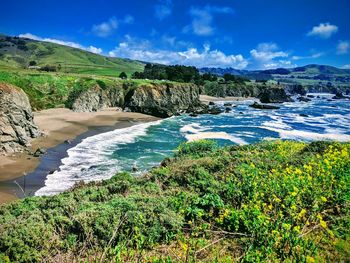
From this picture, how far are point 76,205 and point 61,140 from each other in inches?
1263

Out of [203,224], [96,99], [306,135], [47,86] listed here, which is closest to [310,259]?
[203,224]

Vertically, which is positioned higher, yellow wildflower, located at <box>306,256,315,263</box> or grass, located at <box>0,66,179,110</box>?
grass, located at <box>0,66,179,110</box>

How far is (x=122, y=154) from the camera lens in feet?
111

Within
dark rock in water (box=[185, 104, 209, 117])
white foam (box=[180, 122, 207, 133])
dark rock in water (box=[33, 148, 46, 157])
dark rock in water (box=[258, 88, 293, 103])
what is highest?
dark rock in water (box=[258, 88, 293, 103])

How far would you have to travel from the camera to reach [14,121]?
113ft

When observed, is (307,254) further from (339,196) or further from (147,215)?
(147,215)

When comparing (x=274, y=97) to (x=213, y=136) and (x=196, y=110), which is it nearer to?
(x=196, y=110)

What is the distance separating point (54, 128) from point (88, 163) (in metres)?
19.3

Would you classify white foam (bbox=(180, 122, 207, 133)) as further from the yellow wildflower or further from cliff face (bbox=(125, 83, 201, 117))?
the yellow wildflower

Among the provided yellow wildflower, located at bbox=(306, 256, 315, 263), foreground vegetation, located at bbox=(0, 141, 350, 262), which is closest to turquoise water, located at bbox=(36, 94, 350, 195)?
foreground vegetation, located at bbox=(0, 141, 350, 262)

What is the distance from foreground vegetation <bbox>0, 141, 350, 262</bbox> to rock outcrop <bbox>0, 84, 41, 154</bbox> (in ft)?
79.7

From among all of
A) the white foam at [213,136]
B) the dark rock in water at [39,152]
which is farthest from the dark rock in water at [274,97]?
the dark rock in water at [39,152]

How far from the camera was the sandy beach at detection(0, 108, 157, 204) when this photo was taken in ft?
82.2

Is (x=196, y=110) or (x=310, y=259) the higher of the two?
(x=310, y=259)
